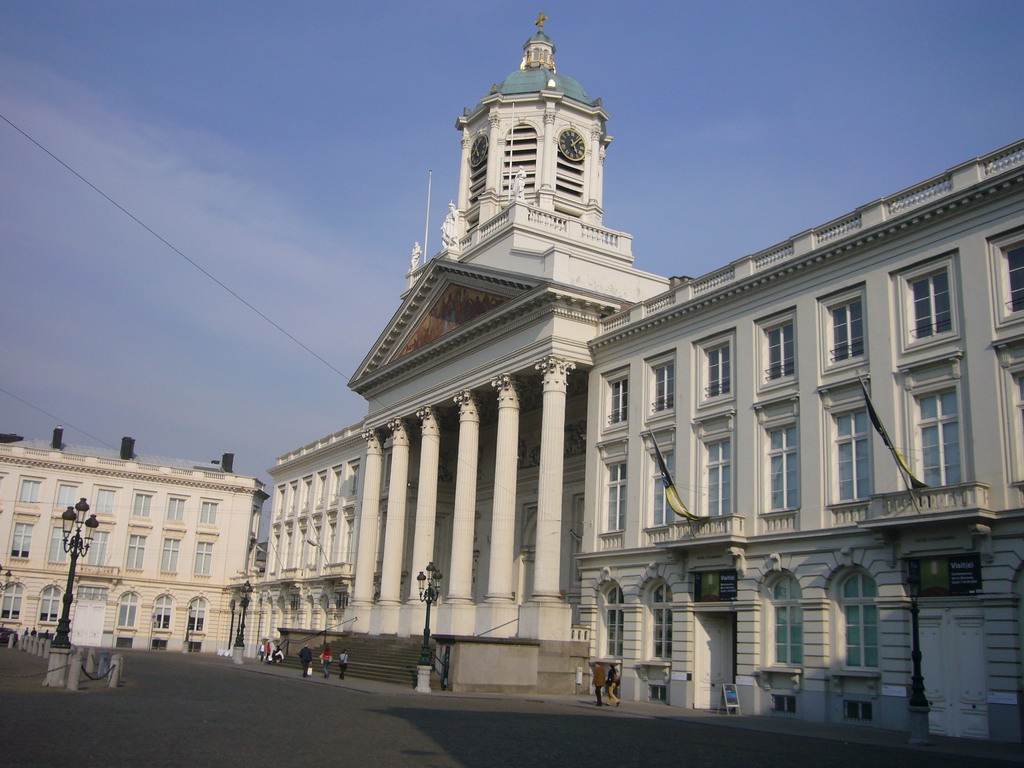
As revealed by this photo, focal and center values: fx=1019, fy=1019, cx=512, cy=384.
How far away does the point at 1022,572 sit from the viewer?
23.7 metres

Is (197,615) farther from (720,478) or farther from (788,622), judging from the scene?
(788,622)

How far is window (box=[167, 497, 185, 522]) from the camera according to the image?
3295 inches

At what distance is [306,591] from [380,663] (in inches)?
1097

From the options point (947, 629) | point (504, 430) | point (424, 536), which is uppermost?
point (504, 430)

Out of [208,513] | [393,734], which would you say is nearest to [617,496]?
[393,734]

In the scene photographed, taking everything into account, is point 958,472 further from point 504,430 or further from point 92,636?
point 92,636

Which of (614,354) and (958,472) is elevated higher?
(614,354)

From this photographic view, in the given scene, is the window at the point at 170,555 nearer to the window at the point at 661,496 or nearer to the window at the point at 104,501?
the window at the point at 104,501

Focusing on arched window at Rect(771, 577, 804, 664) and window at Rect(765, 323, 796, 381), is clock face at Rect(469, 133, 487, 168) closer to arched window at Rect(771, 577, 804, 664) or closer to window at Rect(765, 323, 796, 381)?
window at Rect(765, 323, 796, 381)

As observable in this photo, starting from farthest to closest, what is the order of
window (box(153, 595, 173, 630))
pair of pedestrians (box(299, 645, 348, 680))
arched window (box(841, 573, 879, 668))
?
window (box(153, 595, 173, 630)) < pair of pedestrians (box(299, 645, 348, 680)) < arched window (box(841, 573, 879, 668))

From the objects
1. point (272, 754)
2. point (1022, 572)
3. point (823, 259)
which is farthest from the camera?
point (823, 259)

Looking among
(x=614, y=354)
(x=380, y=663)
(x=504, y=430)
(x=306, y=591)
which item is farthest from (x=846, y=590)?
(x=306, y=591)

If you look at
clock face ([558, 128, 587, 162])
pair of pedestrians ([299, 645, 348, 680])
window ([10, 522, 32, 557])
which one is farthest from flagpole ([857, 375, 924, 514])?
window ([10, 522, 32, 557])

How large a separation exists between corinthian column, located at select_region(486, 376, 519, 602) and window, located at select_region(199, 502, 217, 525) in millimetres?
50530
